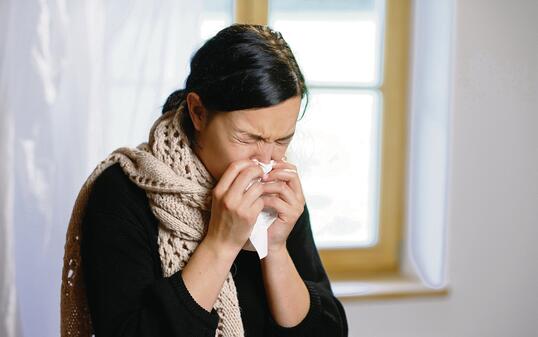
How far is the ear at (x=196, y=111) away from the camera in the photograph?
3.65 ft

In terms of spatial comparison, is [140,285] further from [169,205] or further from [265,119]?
[265,119]

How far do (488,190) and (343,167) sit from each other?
476mm

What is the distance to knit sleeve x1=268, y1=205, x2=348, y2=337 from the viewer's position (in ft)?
3.87

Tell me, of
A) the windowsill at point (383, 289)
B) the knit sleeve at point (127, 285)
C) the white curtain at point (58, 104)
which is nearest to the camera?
the knit sleeve at point (127, 285)

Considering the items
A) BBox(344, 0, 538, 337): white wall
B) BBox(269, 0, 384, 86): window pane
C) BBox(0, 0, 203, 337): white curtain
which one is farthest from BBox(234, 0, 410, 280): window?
BBox(0, 0, 203, 337): white curtain

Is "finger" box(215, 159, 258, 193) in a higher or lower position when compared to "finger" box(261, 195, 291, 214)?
higher

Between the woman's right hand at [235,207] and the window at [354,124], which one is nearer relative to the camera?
the woman's right hand at [235,207]

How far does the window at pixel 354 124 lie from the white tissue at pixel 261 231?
45.5 inches

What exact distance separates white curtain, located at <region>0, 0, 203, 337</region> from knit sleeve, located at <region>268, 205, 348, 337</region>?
2.54ft

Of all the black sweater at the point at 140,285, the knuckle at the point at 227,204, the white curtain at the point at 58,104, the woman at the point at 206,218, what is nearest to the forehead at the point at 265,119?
the woman at the point at 206,218

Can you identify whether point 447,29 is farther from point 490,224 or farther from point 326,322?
point 326,322

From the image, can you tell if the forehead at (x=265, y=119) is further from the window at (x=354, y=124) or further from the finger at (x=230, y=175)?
the window at (x=354, y=124)

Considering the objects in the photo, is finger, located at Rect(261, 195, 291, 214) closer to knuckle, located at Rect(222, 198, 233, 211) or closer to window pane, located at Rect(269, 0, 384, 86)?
knuckle, located at Rect(222, 198, 233, 211)

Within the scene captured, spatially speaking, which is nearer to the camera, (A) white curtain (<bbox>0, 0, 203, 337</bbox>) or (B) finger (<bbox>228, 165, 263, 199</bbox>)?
(B) finger (<bbox>228, 165, 263, 199</bbox>)
